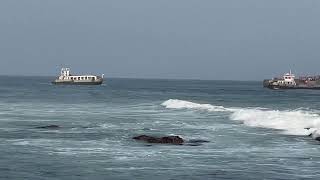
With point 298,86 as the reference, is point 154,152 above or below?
above

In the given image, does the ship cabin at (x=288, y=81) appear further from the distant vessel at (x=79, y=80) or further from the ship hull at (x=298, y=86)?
the distant vessel at (x=79, y=80)

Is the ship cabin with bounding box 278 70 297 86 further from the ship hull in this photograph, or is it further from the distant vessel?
the distant vessel

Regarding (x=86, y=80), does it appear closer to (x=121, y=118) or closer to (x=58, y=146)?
(x=121, y=118)

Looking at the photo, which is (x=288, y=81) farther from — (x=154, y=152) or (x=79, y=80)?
(x=154, y=152)

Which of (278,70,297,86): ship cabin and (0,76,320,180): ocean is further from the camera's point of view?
(278,70,297,86): ship cabin

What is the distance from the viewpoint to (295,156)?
33.2 m

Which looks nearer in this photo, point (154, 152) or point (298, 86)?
point (154, 152)

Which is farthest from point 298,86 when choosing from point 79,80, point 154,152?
point 154,152

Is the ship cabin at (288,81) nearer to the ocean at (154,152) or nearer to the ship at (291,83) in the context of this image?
the ship at (291,83)

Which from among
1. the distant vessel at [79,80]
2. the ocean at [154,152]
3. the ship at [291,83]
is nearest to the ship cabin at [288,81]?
the ship at [291,83]

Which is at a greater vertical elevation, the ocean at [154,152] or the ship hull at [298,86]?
the ocean at [154,152]

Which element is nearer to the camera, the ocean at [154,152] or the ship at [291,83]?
the ocean at [154,152]

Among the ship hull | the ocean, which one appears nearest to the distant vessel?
the ship hull

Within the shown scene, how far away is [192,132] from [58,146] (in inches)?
498
